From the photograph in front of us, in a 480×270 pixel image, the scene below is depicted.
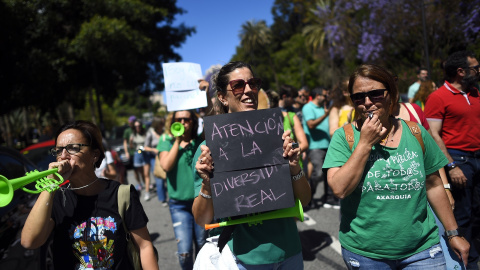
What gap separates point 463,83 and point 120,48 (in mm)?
15685

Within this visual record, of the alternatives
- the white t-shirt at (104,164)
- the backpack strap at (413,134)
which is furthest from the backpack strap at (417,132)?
the white t-shirt at (104,164)

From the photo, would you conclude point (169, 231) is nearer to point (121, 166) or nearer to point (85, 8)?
point (121, 166)

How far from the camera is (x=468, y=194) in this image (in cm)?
346

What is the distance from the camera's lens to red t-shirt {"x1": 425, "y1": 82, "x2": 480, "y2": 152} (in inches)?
137

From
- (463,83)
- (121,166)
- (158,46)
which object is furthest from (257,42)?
(463,83)

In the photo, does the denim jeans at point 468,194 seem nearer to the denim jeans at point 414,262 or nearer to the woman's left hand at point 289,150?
the denim jeans at point 414,262

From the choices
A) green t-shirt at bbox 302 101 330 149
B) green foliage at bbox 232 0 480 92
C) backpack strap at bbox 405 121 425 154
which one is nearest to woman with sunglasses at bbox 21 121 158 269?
backpack strap at bbox 405 121 425 154

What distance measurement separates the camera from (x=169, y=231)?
20.5ft

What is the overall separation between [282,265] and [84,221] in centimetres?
112

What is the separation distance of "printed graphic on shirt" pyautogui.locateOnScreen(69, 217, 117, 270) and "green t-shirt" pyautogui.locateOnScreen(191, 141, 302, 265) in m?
0.68

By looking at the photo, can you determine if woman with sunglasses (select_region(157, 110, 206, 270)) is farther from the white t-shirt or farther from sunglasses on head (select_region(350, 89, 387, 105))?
sunglasses on head (select_region(350, 89, 387, 105))

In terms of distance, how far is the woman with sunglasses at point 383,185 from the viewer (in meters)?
2.04

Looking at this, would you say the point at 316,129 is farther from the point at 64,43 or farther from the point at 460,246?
the point at 64,43

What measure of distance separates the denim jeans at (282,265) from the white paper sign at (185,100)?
1776 millimetres
